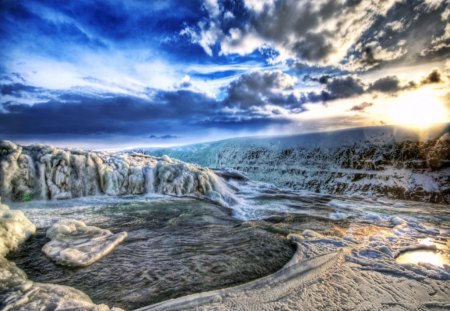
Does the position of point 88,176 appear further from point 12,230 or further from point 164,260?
point 164,260

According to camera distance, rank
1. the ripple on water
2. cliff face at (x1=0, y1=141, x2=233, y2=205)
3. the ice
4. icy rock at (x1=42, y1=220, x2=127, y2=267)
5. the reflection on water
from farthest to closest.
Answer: cliff face at (x1=0, y1=141, x2=233, y2=205) → the reflection on water → icy rock at (x1=42, y1=220, x2=127, y2=267) → the ripple on water → the ice

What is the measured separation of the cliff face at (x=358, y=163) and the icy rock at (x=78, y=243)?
15.3 meters

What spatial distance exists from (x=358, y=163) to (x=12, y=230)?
771 inches

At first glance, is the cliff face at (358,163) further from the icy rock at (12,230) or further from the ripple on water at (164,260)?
the icy rock at (12,230)

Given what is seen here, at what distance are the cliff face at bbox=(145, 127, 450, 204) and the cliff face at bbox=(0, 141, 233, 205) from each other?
10.8 metres

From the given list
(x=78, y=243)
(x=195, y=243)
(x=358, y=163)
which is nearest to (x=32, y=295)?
(x=78, y=243)

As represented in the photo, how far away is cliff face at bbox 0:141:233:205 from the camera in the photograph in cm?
757

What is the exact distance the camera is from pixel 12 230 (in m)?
4.44

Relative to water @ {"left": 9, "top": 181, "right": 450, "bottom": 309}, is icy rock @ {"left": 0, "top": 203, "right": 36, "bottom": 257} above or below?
above

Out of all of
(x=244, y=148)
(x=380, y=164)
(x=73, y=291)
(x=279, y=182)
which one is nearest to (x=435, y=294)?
(x=73, y=291)

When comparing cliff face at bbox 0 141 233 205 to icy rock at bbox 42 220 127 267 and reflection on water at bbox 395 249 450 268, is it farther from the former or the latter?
reflection on water at bbox 395 249 450 268

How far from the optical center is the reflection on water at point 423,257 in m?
4.08

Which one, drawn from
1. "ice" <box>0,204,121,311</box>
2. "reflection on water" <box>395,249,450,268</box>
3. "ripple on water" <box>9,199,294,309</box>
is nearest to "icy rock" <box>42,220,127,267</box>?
"ripple on water" <box>9,199,294,309</box>

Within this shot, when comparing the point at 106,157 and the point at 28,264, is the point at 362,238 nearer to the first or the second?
the point at 28,264
